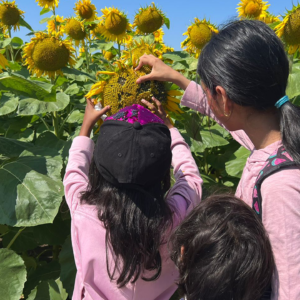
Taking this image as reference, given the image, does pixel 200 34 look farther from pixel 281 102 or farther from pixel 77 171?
pixel 281 102

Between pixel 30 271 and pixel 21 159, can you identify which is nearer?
pixel 21 159

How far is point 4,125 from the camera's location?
9.86 ft

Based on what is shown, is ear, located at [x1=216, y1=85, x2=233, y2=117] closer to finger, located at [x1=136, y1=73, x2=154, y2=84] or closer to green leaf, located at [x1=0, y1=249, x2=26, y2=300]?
finger, located at [x1=136, y1=73, x2=154, y2=84]

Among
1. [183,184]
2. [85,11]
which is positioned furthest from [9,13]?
[183,184]

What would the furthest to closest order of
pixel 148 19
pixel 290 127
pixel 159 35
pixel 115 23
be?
pixel 159 35 < pixel 115 23 < pixel 148 19 < pixel 290 127

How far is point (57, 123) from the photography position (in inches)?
105

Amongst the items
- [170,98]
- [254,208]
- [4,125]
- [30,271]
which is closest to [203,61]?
[170,98]

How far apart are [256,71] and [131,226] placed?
61 centimetres

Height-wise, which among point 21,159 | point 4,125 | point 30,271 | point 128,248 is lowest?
point 30,271

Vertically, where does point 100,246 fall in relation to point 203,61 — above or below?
below

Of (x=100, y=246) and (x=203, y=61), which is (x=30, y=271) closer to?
(x=100, y=246)

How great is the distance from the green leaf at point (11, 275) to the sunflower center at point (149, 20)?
2.18 metres

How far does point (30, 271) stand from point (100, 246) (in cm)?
142

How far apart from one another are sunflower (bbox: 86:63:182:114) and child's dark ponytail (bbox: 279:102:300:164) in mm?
510
